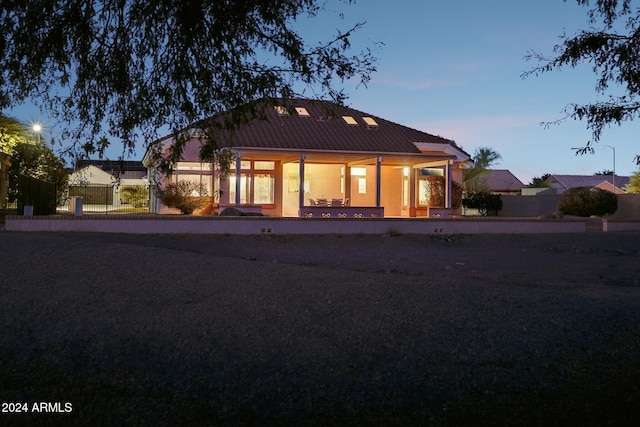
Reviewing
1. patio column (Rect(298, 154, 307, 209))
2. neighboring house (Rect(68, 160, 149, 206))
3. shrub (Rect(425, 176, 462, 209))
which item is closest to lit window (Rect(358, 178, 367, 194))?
shrub (Rect(425, 176, 462, 209))

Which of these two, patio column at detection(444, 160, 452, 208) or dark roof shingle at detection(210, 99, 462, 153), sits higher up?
dark roof shingle at detection(210, 99, 462, 153)

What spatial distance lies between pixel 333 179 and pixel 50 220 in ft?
47.0

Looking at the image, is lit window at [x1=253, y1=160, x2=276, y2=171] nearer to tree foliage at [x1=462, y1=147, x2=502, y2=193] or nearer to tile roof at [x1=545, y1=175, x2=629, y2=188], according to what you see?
tree foliage at [x1=462, y1=147, x2=502, y2=193]

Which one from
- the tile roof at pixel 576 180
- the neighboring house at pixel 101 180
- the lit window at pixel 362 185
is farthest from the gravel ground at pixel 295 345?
the tile roof at pixel 576 180

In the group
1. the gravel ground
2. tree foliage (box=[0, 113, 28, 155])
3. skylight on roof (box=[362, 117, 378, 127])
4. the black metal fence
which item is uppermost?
skylight on roof (box=[362, 117, 378, 127])

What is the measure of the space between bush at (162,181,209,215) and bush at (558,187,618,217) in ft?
61.3

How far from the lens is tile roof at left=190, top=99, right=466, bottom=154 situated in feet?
84.4

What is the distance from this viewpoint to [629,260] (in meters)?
16.9

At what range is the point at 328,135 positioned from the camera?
27.6 metres

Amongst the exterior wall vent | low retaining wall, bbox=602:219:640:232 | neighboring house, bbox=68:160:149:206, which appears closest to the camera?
neighboring house, bbox=68:160:149:206

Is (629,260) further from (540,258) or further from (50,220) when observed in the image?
(50,220)

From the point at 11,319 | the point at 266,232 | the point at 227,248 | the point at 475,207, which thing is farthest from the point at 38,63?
the point at 475,207

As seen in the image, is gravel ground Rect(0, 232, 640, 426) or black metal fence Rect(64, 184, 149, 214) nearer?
gravel ground Rect(0, 232, 640, 426)

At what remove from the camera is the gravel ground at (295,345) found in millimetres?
5410
